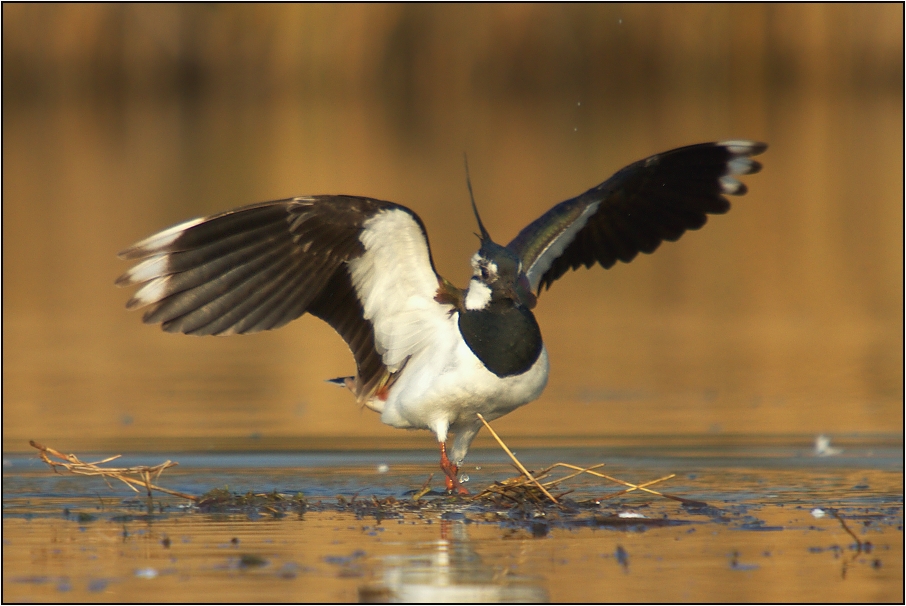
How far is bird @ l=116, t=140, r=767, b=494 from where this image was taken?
617cm

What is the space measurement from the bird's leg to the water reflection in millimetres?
1146

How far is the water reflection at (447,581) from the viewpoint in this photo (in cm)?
447

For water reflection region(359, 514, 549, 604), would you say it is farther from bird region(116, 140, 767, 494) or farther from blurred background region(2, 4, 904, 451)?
blurred background region(2, 4, 904, 451)

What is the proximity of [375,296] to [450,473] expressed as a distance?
31.3 inches

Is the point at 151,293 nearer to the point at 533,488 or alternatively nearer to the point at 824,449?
the point at 533,488

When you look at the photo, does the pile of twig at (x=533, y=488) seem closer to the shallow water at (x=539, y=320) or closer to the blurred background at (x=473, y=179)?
the shallow water at (x=539, y=320)

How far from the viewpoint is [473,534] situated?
18.0 feet

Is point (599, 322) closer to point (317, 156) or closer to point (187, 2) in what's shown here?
point (317, 156)

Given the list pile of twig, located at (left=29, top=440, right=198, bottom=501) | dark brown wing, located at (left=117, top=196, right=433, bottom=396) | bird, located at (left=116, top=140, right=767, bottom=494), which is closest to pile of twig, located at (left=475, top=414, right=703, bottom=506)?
bird, located at (left=116, top=140, right=767, bottom=494)

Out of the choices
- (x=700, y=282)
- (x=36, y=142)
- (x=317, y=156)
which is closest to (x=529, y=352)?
(x=700, y=282)

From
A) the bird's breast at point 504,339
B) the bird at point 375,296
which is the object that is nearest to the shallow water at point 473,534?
the bird at point 375,296

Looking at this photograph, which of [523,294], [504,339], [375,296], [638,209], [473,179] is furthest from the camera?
[473,179]

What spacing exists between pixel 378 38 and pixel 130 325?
19063mm

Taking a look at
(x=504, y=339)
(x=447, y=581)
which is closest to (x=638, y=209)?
(x=504, y=339)
